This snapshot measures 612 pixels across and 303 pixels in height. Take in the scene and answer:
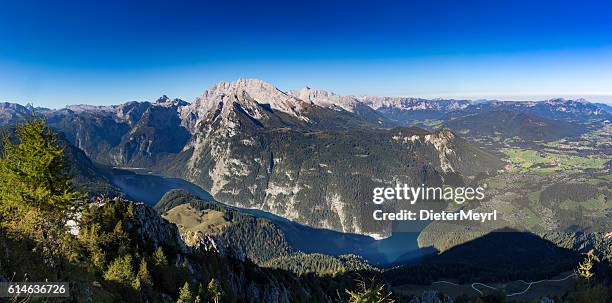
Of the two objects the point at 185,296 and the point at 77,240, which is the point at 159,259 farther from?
the point at 77,240

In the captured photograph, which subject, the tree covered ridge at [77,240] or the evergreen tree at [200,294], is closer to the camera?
the tree covered ridge at [77,240]

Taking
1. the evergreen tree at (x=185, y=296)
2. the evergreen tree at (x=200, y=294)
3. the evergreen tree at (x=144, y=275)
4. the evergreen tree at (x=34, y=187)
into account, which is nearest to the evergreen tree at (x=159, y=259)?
the evergreen tree at (x=144, y=275)

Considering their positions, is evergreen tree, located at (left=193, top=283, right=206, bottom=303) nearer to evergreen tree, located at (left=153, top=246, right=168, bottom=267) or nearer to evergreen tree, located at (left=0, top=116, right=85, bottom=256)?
evergreen tree, located at (left=153, top=246, right=168, bottom=267)

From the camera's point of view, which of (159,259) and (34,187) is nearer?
(34,187)

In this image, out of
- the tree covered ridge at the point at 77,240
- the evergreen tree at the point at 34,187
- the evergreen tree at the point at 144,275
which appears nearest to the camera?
the tree covered ridge at the point at 77,240

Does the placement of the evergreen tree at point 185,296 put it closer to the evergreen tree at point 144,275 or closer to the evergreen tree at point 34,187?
the evergreen tree at point 144,275

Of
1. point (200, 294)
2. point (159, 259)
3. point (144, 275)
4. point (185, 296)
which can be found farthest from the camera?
point (159, 259)

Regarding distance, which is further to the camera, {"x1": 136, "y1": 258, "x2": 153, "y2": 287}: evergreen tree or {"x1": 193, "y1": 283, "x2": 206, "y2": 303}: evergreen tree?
{"x1": 193, "y1": 283, "x2": 206, "y2": 303}: evergreen tree

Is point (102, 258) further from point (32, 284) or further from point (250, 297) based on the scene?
point (250, 297)

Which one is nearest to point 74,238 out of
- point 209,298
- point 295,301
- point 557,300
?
point 209,298

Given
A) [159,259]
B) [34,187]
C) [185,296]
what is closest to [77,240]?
[159,259]

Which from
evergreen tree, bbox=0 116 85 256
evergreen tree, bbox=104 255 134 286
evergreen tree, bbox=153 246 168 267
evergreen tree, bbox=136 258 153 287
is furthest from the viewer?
evergreen tree, bbox=153 246 168 267

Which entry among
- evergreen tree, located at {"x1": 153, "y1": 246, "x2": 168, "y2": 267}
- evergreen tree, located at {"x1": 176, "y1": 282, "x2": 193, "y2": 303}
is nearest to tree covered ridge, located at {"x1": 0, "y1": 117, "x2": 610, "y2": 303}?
evergreen tree, located at {"x1": 176, "y1": 282, "x2": 193, "y2": 303}
